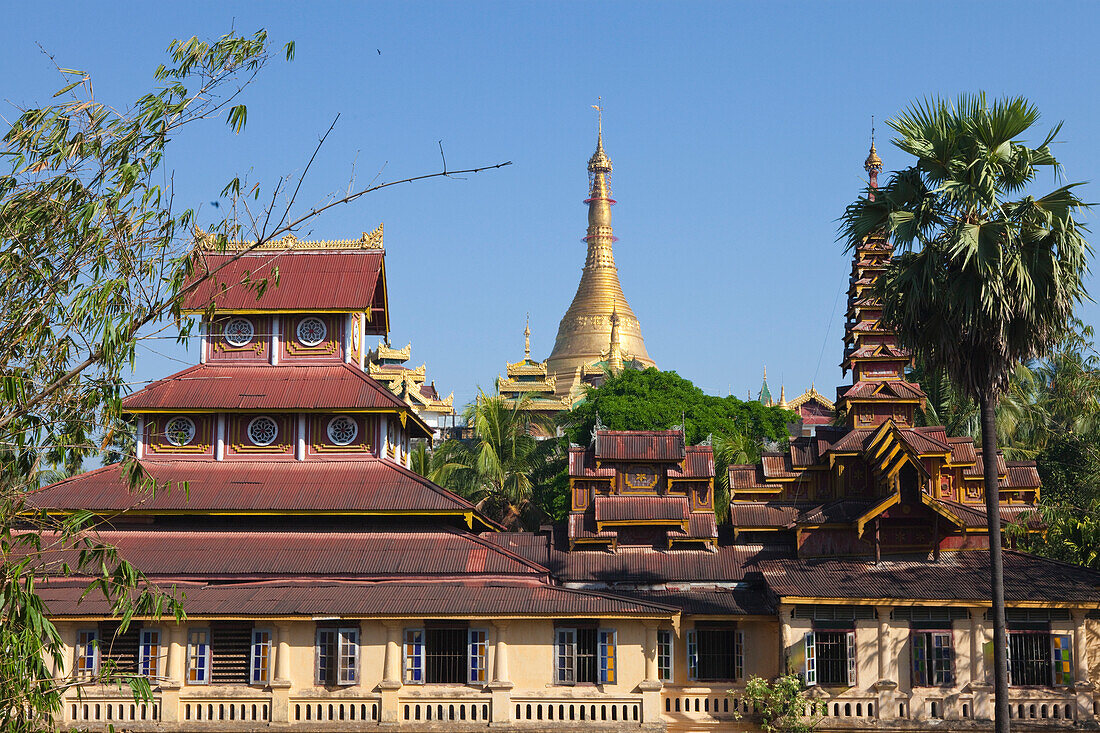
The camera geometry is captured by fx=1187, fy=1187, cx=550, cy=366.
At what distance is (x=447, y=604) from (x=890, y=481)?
11387 mm

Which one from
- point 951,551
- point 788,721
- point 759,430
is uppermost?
point 759,430

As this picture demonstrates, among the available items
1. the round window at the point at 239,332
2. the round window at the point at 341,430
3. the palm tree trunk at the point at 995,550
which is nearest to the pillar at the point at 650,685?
the palm tree trunk at the point at 995,550

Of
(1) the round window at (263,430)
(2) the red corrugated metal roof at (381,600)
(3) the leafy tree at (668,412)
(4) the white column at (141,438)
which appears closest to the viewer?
(2) the red corrugated metal roof at (381,600)

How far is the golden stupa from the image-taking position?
99625mm

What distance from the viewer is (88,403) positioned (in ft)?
48.3

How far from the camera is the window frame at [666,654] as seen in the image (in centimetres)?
2892

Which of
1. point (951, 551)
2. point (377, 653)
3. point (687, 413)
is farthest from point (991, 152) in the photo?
point (687, 413)

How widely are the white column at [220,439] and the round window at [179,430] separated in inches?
29.7

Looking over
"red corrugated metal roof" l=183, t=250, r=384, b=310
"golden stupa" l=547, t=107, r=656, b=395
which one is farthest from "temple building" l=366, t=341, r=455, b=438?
"red corrugated metal roof" l=183, t=250, r=384, b=310

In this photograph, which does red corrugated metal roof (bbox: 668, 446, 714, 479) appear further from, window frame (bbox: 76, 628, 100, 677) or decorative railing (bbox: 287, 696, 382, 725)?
window frame (bbox: 76, 628, 100, 677)

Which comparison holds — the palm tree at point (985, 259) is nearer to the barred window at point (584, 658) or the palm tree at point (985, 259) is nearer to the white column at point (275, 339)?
the barred window at point (584, 658)

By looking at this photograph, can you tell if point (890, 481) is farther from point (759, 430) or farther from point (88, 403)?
point (759, 430)

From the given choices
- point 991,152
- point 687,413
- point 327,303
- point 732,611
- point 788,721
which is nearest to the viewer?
point 991,152

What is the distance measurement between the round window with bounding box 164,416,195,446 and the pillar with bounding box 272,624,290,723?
6.91 metres
